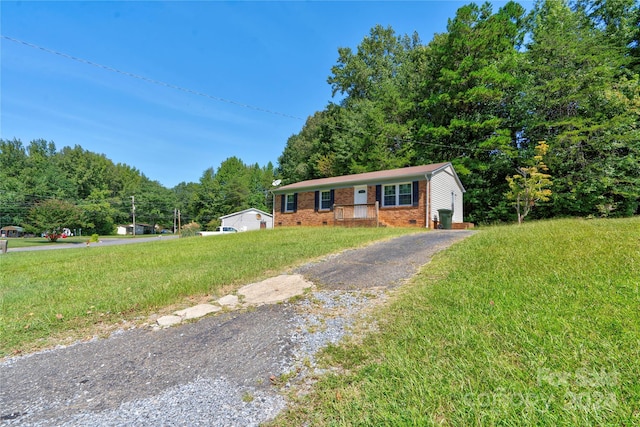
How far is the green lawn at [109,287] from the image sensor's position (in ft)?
11.1

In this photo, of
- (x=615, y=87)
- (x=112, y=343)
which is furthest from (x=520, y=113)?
(x=112, y=343)

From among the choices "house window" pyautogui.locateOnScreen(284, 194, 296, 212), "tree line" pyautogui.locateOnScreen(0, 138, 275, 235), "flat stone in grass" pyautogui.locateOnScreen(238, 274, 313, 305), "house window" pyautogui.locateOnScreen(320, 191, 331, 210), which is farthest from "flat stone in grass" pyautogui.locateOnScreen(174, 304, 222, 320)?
"tree line" pyautogui.locateOnScreen(0, 138, 275, 235)

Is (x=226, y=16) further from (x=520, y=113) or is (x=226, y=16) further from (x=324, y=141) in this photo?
(x=324, y=141)

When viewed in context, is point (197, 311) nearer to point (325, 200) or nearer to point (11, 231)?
point (325, 200)

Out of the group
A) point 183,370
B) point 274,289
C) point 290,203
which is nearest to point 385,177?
point 290,203

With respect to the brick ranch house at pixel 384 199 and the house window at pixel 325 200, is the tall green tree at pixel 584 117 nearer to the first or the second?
the brick ranch house at pixel 384 199

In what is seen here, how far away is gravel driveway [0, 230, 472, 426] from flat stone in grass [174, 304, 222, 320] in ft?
0.75

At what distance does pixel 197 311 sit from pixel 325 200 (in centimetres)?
1355

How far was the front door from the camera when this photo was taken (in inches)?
586

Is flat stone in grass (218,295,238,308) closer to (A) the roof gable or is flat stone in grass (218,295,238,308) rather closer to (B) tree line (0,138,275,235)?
(A) the roof gable

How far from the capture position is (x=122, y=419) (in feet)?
6.00

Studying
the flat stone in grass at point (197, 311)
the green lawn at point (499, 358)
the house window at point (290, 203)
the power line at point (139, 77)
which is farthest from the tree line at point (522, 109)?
the flat stone in grass at point (197, 311)

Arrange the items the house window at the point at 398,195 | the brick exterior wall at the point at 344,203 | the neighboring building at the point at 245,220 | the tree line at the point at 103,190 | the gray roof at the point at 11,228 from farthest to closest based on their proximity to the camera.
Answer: the gray roof at the point at 11,228 → the tree line at the point at 103,190 → the neighboring building at the point at 245,220 → the house window at the point at 398,195 → the brick exterior wall at the point at 344,203

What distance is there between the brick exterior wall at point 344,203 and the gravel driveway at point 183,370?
10723mm
